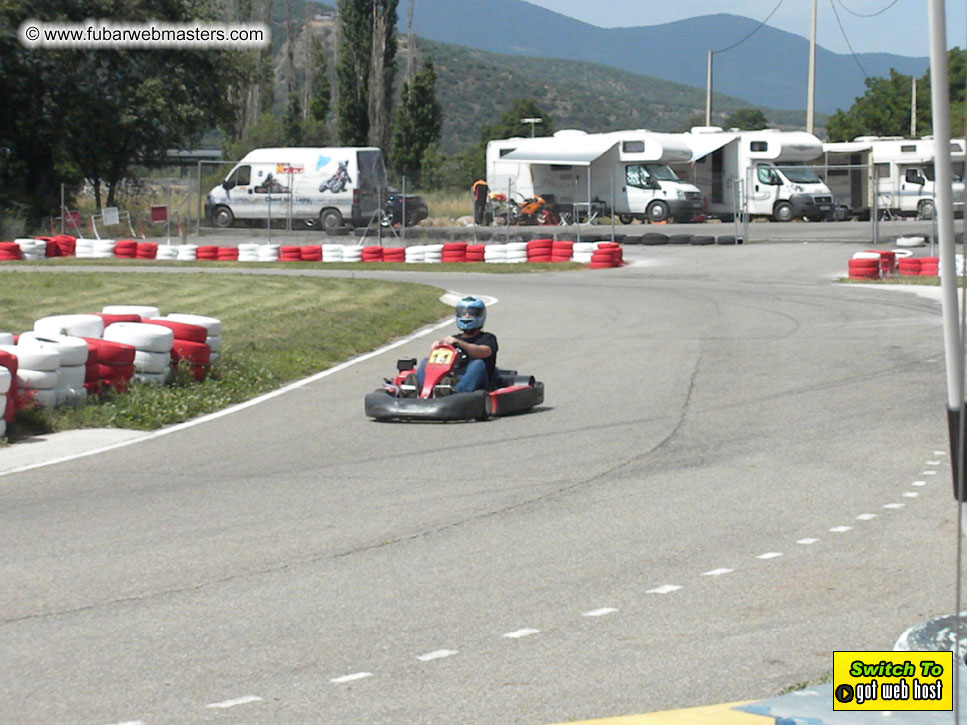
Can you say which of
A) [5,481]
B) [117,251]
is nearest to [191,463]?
[5,481]

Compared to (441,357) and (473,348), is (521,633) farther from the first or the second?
(441,357)

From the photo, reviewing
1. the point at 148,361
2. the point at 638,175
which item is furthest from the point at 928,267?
the point at 638,175

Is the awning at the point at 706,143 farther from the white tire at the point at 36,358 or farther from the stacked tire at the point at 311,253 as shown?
the white tire at the point at 36,358

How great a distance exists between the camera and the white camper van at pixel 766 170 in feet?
138

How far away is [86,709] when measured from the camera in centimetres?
458

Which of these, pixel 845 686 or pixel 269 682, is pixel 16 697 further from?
pixel 845 686

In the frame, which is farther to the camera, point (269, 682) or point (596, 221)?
point (596, 221)

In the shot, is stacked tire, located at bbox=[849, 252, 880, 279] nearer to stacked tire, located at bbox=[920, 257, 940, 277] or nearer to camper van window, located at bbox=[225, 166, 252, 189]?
stacked tire, located at bbox=[920, 257, 940, 277]

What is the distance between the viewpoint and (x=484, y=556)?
21.7 ft

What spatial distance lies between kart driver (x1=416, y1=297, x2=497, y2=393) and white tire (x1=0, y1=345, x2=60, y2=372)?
9.89 ft

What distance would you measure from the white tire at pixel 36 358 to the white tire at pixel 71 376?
0.12 metres

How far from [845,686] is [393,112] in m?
72.3

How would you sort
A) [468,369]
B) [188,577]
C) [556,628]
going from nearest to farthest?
[556,628] < [188,577] < [468,369]

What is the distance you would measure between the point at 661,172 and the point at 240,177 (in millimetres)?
13049
